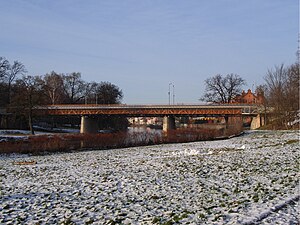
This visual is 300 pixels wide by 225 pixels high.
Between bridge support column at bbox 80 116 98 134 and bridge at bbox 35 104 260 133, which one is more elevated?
bridge at bbox 35 104 260 133

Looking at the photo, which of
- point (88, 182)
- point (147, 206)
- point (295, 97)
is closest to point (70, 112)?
point (295, 97)

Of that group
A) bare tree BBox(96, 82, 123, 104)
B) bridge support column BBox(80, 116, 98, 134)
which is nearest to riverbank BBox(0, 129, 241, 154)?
bridge support column BBox(80, 116, 98, 134)

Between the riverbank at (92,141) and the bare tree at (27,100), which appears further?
the bare tree at (27,100)

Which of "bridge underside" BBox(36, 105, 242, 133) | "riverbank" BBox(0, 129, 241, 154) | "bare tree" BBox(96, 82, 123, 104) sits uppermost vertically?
"bare tree" BBox(96, 82, 123, 104)

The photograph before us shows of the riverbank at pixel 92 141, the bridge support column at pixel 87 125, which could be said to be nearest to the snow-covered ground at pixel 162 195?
the riverbank at pixel 92 141

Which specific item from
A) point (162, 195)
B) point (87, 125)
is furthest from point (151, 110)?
point (162, 195)

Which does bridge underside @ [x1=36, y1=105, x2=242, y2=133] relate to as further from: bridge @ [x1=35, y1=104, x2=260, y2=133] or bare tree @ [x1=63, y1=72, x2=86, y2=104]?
bare tree @ [x1=63, y1=72, x2=86, y2=104]

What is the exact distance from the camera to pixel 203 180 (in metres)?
12.9

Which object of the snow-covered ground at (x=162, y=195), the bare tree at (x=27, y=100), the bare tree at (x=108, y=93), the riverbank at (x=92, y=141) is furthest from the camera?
the bare tree at (x=108, y=93)

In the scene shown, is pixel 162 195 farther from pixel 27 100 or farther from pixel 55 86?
pixel 55 86

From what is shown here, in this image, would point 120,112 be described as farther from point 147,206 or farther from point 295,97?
point 147,206

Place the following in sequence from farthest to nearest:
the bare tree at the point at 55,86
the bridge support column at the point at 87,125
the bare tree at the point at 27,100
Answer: the bare tree at the point at 55,86
the bridge support column at the point at 87,125
the bare tree at the point at 27,100

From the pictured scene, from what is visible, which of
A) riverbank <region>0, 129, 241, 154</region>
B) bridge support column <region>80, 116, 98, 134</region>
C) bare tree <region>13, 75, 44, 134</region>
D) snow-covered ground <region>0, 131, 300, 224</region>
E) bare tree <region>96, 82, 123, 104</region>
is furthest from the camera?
bare tree <region>96, 82, 123, 104</region>

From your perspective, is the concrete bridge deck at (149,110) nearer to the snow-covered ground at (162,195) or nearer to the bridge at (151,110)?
the bridge at (151,110)
